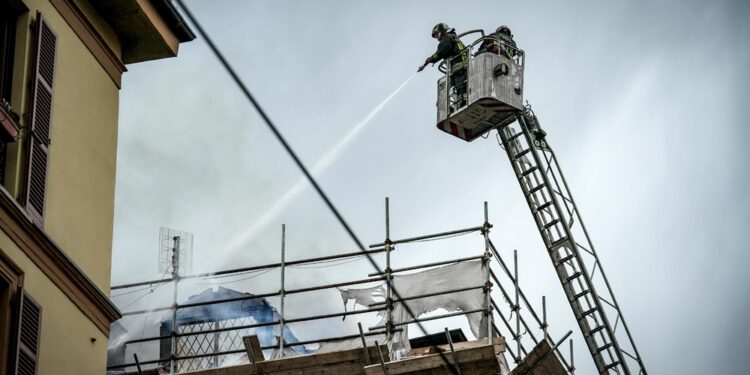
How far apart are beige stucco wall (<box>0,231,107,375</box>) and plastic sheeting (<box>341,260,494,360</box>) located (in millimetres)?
8787

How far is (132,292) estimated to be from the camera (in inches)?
1125

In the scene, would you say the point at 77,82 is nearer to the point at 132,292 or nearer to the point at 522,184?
the point at 132,292

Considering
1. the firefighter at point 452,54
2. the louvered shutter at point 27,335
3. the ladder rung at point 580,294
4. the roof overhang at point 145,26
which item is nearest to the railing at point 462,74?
the firefighter at point 452,54

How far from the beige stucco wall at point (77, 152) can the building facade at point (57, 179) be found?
1cm

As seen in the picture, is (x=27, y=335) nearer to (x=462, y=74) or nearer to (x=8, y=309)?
(x=8, y=309)

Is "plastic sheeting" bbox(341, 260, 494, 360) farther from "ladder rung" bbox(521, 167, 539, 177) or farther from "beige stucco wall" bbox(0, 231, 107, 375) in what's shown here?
"beige stucco wall" bbox(0, 231, 107, 375)

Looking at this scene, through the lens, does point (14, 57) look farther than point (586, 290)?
No

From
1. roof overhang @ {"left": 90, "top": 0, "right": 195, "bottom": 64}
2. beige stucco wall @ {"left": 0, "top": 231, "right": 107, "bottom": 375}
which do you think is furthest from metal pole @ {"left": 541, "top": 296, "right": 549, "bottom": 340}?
beige stucco wall @ {"left": 0, "top": 231, "right": 107, "bottom": 375}

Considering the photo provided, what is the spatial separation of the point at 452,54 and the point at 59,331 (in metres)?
14.4

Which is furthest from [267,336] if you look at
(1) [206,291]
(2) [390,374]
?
(2) [390,374]

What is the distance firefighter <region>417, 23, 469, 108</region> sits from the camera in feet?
96.9

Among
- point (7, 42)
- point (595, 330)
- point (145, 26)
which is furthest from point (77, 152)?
point (595, 330)

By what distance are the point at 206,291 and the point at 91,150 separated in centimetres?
1095

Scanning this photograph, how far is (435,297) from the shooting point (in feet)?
86.7
